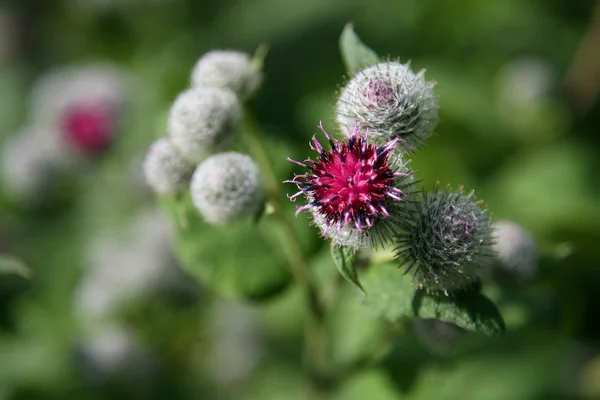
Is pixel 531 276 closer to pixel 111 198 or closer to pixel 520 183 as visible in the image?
pixel 520 183

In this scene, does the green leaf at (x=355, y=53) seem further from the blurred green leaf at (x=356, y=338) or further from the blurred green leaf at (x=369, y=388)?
the blurred green leaf at (x=369, y=388)

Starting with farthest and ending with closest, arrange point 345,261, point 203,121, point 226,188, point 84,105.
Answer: point 84,105 < point 203,121 < point 226,188 < point 345,261

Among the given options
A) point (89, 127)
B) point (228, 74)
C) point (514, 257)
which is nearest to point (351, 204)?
point (514, 257)

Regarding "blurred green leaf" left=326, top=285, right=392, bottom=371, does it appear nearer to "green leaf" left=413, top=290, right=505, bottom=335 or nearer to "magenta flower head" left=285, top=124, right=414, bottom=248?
"green leaf" left=413, top=290, right=505, bottom=335

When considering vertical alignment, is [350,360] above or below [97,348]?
below

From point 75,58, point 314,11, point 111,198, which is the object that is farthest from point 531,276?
point 75,58

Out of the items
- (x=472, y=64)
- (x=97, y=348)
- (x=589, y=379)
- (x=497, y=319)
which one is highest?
(x=472, y=64)

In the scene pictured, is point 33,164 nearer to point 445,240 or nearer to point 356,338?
point 356,338

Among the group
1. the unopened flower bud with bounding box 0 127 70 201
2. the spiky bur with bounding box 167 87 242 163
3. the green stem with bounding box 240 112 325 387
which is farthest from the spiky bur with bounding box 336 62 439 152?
the unopened flower bud with bounding box 0 127 70 201
